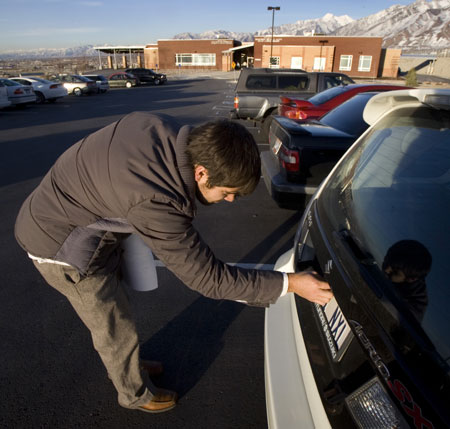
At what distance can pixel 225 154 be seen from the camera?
127cm

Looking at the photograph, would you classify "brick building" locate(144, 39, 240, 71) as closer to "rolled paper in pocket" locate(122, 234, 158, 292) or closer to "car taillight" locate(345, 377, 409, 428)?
"rolled paper in pocket" locate(122, 234, 158, 292)

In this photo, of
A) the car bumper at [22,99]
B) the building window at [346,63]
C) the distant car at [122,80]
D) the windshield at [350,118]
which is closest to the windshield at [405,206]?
the windshield at [350,118]

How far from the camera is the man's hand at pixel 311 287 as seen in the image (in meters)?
1.39

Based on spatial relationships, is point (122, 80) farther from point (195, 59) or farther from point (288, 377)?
point (288, 377)

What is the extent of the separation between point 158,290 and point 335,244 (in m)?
2.12

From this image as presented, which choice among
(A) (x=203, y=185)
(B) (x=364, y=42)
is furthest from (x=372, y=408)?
(B) (x=364, y=42)

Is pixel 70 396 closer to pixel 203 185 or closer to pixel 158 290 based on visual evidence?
pixel 158 290

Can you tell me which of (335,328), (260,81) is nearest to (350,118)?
(335,328)

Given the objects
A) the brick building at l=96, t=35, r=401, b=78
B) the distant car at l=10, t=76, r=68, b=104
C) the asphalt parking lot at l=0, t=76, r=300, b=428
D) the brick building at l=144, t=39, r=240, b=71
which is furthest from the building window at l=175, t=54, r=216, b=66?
the asphalt parking lot at l=0, t=76, r=300, b=428

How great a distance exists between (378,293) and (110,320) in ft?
4.15

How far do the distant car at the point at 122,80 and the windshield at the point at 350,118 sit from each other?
30762 mm

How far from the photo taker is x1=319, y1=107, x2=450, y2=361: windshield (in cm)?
108

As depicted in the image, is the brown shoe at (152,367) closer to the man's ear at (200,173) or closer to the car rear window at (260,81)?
the man's ear at (200,173)

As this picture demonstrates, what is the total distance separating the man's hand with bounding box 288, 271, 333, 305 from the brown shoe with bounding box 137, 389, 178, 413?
3.72ft
